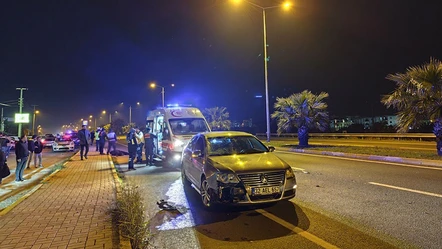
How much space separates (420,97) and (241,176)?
1177cm

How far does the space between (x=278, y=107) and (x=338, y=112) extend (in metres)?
37.4

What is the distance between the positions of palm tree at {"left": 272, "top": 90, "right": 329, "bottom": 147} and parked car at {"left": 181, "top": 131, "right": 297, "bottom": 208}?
15.0 m

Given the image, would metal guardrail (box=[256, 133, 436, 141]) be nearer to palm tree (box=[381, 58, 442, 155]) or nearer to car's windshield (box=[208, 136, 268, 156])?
palm tree (box=[381, 58, 442, 155])

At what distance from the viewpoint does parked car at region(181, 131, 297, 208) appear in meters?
5.56

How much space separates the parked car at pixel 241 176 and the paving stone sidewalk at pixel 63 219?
1968mm

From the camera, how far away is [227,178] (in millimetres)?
5684

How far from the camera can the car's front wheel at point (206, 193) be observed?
6033 mm

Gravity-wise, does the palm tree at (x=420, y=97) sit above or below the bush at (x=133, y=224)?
above

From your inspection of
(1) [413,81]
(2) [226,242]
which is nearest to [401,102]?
(1) [413,81]

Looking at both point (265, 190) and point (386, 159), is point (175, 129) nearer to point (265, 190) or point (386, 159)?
point (265, 190)

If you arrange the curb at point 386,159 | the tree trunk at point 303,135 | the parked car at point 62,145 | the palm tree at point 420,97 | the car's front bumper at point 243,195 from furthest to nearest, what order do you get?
the parked car at point 62,145, the tree trunk at point 303,135, the palm tree at point 420,97, the curb at point 386,159, the car's front bumper at point 243,195

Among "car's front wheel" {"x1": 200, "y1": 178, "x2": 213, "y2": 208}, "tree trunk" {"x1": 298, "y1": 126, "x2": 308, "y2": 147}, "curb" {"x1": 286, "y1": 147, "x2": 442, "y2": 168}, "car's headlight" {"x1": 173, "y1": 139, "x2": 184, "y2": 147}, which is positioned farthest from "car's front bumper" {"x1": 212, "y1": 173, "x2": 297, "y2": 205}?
"tree trunk" {"x1": 298, "y1": 126, "x2": 308, "y2": 147}

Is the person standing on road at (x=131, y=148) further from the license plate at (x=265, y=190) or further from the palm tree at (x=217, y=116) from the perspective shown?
the palm tree at (x=217, y=116)

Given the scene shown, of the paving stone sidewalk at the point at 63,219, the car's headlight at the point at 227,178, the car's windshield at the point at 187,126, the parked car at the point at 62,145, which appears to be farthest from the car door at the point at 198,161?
the parked car at the point at 62,145
